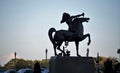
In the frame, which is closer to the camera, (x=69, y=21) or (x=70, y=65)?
(x=70, y=65)

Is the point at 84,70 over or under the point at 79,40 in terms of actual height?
under

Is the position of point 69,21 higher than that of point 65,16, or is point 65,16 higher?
point 65,16

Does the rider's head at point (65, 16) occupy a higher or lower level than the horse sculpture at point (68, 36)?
higher

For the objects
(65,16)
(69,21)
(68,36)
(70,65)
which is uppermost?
(65,16)

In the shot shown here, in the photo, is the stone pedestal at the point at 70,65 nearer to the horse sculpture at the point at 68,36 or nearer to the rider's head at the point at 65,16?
the horse sculpture at the point at 68,36

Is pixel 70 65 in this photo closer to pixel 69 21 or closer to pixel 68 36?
pixel 68 36

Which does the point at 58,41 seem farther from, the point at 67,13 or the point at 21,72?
the point at 21,72

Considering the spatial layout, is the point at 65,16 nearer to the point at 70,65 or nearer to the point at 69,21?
the point at 69,21

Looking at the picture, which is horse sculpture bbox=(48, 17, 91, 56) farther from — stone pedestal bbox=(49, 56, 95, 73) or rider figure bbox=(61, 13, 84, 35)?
stone pedestal bbox=(49, 56, 95, 73)

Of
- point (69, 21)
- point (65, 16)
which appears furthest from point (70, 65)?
point (65, 16)

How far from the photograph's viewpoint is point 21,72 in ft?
116

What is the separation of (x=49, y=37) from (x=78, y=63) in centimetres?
178

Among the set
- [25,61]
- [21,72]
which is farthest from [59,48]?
[25,61]

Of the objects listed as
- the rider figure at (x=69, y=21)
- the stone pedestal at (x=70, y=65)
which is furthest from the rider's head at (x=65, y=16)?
the stone pedestal at (x=70, y=65)
